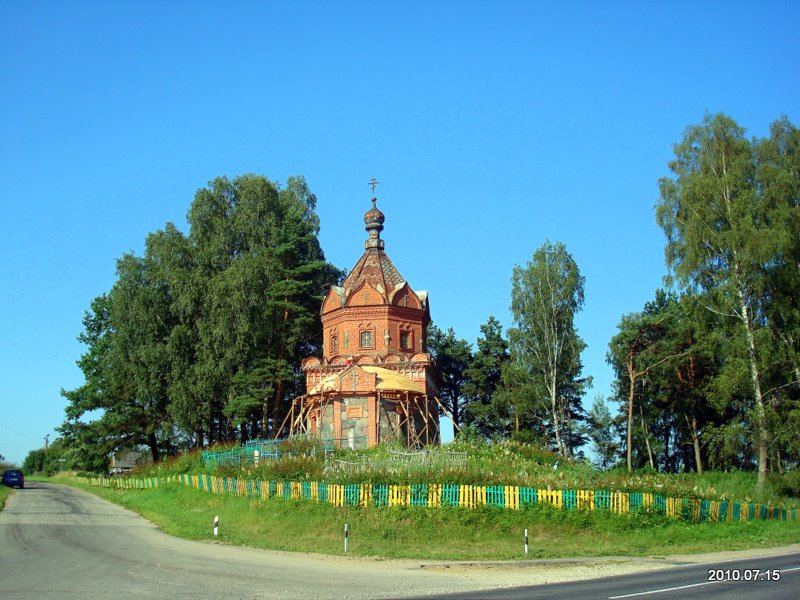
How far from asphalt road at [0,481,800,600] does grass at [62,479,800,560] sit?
Answer: 135 cm

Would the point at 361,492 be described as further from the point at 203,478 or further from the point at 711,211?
the point at 711,211

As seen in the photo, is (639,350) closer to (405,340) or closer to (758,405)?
(405,340)

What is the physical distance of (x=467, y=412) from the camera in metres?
48.8

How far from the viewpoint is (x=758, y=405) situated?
27.8m

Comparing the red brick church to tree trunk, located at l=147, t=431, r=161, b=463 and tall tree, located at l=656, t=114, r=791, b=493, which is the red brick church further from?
tall tree, located at l=656, t=114, r=791, b=493

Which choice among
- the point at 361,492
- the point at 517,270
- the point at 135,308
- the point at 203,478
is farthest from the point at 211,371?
the point at 361,492

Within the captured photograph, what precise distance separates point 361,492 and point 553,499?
16.8ft

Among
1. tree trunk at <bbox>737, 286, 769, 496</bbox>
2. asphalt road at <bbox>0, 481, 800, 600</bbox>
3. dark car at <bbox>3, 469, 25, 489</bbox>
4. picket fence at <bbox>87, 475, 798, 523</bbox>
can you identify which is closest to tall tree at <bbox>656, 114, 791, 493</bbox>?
tree trunk at <bbox>737, 286, 769, 496</bbox>

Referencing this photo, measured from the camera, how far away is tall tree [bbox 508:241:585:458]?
132 ft

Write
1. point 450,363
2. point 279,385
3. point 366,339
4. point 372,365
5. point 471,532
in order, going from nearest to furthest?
point 471,532
point 372,365
point 366,339
point 279,385
point 450,363

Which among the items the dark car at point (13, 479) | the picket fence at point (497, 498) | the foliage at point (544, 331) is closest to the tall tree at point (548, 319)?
the foliage at point (544, 331)

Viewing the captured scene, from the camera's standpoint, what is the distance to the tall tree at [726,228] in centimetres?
2830

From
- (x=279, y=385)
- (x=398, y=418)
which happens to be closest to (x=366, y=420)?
(x=398, y=418)

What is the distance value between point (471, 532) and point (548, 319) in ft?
72.8
